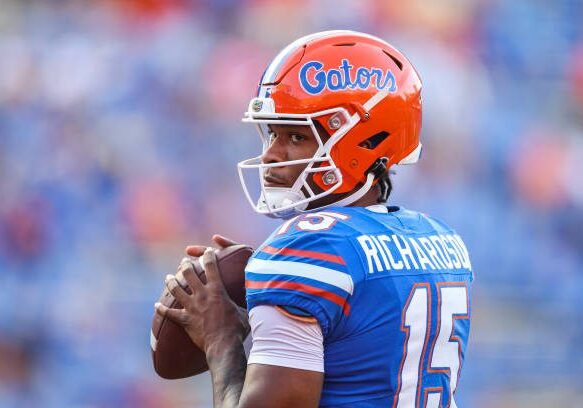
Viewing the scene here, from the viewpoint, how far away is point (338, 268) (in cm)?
180

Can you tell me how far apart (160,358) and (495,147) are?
367cm

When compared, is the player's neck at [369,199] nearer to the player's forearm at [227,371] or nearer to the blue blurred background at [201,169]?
the player's forearm at [227,371]

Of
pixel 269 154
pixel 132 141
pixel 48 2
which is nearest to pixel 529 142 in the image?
pixel 132 141

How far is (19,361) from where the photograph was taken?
4.76 m

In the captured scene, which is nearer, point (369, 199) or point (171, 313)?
point (171, 313)

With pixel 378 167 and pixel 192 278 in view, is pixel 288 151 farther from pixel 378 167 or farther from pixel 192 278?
pixel 192 278

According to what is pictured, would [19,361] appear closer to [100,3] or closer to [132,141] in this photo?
[132,141]

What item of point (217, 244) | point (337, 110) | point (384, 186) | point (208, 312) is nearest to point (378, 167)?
point (384, 186)

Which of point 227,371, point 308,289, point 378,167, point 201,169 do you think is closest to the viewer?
point 308,289

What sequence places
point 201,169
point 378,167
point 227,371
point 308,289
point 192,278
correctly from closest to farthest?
1. point 308,289
2. point 227,371
3. point 192,278
4. point 378,167
5. point 201,169

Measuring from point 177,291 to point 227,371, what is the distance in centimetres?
25

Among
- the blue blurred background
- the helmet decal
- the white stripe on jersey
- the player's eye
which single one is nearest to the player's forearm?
the white stripe on jersey

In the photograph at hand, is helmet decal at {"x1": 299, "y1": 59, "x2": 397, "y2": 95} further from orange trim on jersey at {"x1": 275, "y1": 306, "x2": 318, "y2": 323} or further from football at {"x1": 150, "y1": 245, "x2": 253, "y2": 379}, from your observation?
orange trim on jersey at {"x1": 275, "y1": 306, "x2": 318, "y2": 323}

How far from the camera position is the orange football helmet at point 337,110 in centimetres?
210
